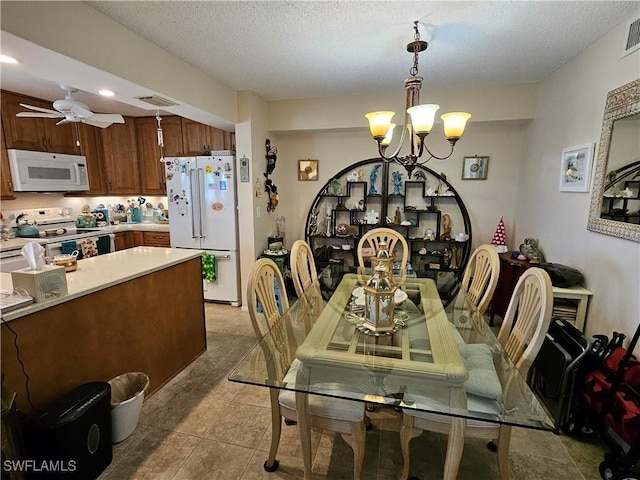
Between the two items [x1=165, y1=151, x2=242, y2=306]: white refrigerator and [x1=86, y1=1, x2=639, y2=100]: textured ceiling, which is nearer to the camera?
[x1=86, y1=1, x2=639, y2=100]: textured ceiling

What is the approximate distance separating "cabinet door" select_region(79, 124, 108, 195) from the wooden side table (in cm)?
521

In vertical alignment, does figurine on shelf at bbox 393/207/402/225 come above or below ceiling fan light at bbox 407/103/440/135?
below

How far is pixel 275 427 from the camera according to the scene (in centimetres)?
159

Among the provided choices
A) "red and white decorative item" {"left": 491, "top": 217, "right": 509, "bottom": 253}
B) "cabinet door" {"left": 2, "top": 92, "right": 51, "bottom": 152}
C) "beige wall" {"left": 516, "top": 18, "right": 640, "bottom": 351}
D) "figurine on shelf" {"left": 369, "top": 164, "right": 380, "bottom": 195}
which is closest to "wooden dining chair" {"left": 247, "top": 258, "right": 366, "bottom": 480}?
"beige wall" {"left": 516, "top": 18, "right": 640, "bottom": 351}

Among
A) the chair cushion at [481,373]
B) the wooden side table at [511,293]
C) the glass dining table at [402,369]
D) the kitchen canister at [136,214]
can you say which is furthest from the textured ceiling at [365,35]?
the kitchen canister at [136,214]

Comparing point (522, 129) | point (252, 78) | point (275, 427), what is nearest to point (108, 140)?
point (252, 78)

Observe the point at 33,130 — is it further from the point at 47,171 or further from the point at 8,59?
the point at 8,59

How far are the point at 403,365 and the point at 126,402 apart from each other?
1601mm

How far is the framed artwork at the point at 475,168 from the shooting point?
3.66 m

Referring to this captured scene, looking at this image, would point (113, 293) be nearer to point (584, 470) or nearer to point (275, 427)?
point (275, 427)

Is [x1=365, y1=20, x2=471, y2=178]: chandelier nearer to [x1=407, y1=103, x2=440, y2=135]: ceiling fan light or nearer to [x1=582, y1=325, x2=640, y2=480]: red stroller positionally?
[x1=407, y1=103, x2=440, y2=135]: ceiling fan light

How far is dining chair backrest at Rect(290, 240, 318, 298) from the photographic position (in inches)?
88.7

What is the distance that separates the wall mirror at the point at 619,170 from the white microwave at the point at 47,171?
533 centimetres

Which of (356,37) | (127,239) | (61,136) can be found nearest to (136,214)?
(127,239)
